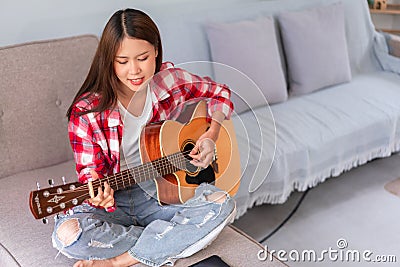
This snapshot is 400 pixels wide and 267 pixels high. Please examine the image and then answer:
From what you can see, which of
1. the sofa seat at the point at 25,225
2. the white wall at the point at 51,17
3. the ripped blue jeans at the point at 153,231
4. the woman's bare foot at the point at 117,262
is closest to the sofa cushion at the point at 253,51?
the white wall at the point at 51,17

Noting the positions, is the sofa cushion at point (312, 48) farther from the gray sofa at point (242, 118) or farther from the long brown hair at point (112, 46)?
the long brown hair at point (112, 46)

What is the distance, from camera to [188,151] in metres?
1.47

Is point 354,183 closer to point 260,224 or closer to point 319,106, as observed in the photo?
point 319,106

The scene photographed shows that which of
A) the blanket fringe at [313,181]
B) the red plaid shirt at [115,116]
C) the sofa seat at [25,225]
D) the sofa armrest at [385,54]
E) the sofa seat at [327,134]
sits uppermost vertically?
the red plaid shirt at [115,116]

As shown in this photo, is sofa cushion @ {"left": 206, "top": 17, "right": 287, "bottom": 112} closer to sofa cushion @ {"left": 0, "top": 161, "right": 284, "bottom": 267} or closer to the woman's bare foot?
sofa cushion @ {"left": 0, "top": 161, "right": 284, "bottom": 267}

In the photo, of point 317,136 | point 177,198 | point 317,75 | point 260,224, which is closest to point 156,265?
point 177,198

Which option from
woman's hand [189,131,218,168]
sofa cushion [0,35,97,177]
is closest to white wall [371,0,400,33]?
sofa cushion [0,35,97,177]

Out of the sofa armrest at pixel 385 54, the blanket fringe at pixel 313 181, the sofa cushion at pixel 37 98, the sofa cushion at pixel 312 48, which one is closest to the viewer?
the sofa cushion at pixel 37 98

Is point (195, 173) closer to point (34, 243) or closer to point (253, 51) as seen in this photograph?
point (34, 243)

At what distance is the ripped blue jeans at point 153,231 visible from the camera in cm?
148

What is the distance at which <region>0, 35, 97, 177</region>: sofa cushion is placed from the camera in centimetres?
186

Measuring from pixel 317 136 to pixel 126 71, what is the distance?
1031mm

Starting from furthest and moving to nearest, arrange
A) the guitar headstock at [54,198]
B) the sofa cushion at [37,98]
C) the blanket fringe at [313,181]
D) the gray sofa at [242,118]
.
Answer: the blanket fringe at [313,181]
the sofa cushion at [37,98]
the gray sofa at [242,118]
the guitar headstock at [54,198]

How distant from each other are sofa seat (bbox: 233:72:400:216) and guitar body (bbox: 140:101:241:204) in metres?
0.45
